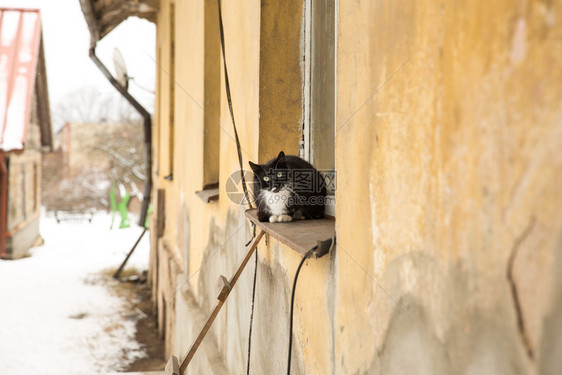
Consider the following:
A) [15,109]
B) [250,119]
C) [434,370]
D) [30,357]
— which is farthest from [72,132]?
[434,370]

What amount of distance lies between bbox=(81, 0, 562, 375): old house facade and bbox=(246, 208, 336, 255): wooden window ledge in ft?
0.05

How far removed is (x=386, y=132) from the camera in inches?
41.4

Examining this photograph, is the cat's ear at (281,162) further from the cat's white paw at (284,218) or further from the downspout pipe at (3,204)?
the downspout pipe at (3,204)

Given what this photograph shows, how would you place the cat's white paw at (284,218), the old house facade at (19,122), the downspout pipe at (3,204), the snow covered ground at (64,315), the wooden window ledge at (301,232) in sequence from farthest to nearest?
the downspout pipe at (3,204)
the old house facade at (19,122)
the snow covered ground at (64,315)
the cat's white paw at (284,218)
the wooden window ledge at (301,232)

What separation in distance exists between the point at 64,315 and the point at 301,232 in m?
6.32

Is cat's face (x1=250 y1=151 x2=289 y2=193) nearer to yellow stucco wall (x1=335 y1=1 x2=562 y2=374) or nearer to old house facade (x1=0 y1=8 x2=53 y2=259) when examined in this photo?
yellow stucco wall (x1=335 y1=1 x2=562 y2=374)

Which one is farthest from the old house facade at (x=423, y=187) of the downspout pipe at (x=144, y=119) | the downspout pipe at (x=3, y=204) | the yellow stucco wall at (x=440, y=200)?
the downspout pipe at (x=3, y=204)

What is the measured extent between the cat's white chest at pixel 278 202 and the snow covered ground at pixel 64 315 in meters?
3.92

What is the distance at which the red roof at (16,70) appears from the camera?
10844 millimetres

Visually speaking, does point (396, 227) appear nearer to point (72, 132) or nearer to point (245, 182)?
point (245, 182)

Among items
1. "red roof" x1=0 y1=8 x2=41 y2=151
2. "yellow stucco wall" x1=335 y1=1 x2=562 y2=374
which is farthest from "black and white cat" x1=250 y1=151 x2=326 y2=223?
"red roof" x1=0 y1=8 x2=41 y2=151

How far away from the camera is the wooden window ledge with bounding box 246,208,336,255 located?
4.59 ft

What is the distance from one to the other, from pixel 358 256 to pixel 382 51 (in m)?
0.46

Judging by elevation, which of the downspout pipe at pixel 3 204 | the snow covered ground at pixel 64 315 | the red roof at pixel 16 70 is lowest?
the snow covered ground at pixel 64 315
